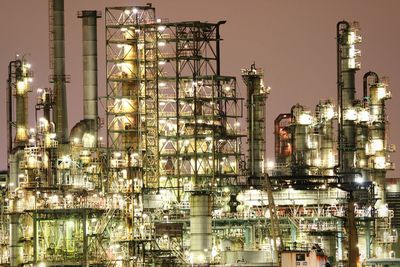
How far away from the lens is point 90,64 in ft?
322

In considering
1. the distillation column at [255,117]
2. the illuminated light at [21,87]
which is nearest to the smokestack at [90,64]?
the illuminated light at [21,87]

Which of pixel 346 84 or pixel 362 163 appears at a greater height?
pixel 346 84

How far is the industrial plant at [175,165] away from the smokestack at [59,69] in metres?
Result: 0.10

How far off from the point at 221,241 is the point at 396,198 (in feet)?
137

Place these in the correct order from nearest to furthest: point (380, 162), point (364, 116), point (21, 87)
→ 1. point (21, 87)
2. point (364, 116)
3. point (380, 162)

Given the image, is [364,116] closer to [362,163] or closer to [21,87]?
[362,163]

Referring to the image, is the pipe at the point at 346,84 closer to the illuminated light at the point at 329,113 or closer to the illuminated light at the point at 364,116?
the illuminated light at the point at 364,116

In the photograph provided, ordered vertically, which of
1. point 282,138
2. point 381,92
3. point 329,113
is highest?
point 381,92

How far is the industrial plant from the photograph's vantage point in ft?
276

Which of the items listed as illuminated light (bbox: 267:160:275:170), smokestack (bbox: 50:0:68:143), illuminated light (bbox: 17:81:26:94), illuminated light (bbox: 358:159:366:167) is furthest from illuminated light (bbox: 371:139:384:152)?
illuminated light (bbox: 17:81:26:94)

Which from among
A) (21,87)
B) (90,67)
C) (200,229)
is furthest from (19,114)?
(200,229)

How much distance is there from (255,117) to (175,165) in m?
6.71

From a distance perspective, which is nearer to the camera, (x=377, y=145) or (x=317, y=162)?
(x=317, y=162)

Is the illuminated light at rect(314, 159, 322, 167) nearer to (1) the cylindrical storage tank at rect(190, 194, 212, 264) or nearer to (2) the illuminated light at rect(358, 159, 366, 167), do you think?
(2) the illuminated light at rect(358, 159, 366, 167)
